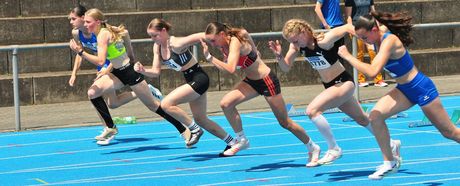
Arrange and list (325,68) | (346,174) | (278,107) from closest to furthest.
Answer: (346,174)
(325,68)
(278,107)

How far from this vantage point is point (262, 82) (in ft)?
42.0

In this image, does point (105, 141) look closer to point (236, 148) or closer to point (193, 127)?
point (193, 127)

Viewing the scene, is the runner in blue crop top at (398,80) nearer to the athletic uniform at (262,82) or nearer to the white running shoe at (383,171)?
the white running shoe at (383,171)

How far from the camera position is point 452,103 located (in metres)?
19.0

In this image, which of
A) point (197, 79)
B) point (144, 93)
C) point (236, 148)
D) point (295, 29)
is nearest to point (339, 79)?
point (295, 29)

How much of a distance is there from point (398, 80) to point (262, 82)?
87.3 inches

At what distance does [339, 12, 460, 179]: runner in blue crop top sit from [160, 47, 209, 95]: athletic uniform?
3.04 metres

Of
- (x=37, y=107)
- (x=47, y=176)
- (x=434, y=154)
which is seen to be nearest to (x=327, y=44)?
(x=434, y=154)

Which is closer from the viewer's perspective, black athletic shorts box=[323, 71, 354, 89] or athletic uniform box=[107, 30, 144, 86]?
black athletic shorts box=[323, 71, 354, 89]

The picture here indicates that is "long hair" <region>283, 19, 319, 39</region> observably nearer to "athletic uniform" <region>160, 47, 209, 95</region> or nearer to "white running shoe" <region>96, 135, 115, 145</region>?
"athletic uniform" <region>160, 47, 209, 95</region>

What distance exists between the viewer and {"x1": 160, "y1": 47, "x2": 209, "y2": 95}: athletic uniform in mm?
13578

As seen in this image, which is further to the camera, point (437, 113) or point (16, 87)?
point (16, 87)

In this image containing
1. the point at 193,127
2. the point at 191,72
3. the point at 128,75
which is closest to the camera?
the point at 191,72

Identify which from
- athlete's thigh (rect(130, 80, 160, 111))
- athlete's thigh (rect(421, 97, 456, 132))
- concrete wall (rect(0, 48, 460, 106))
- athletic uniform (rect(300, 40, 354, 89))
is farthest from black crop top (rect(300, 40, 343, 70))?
concrete wall (rect(0, 48, 460, 106))
